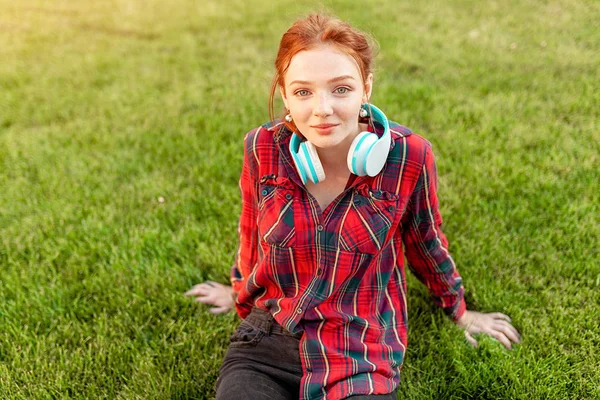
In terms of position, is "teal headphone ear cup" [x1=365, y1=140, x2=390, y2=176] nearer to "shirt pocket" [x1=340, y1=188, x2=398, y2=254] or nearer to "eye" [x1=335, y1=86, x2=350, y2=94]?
"shirt pocket" [x1=340, y1=188, x2=398, y2=254]

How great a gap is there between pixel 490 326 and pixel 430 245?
29.3 inches

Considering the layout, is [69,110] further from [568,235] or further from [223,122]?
[568,235]

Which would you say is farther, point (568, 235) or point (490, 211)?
point (490, 211)

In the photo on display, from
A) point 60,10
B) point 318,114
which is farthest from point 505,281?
point 60,10

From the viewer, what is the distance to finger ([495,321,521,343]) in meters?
2.77

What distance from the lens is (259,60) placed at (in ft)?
19.7

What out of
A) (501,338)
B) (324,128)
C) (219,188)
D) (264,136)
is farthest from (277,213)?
(219,188)

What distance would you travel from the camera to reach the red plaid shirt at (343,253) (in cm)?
220

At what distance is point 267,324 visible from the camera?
7.95 ft

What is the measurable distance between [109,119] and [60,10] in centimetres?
403

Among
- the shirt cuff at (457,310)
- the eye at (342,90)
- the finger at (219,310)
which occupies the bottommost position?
the finger at (219,310)

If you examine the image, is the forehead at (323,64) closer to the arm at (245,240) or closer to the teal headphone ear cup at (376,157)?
the teal headphone ear cup at (376,157)

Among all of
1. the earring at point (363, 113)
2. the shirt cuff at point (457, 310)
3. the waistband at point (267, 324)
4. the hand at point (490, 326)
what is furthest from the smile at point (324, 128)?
the hand at point (490, 326)

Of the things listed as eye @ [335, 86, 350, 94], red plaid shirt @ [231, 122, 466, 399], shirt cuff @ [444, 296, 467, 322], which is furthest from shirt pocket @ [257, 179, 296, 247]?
shirt cuff @ [444, 296, 467, 322]
